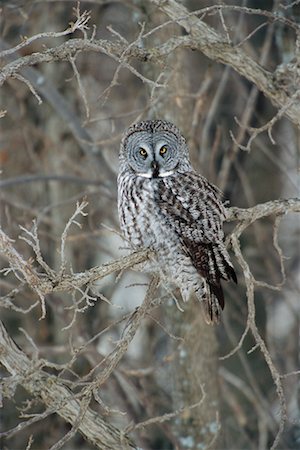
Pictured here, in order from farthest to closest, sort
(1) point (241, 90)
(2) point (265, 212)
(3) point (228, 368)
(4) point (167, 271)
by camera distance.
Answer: (3) point (228, 368), (1) point (241, 90), (4) point (167, 271), (2) point (265, 212)

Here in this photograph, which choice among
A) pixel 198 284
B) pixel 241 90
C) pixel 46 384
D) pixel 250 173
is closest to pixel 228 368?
pixel 250 173

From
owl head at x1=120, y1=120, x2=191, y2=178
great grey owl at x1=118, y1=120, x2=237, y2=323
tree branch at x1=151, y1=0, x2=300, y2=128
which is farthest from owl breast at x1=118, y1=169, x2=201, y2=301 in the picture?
tree branch at x1=151, y1=0, x2=300, y2=128

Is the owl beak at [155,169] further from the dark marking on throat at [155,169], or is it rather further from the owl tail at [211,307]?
the owl tail at [211,307]

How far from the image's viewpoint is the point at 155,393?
6.97m

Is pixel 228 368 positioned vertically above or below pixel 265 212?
below

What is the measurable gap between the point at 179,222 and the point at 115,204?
1781mm

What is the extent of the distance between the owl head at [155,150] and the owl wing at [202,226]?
22 cm

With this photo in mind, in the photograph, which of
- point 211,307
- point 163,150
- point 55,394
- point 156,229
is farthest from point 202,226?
point 55,394

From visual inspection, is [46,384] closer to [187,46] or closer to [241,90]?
[187,46]

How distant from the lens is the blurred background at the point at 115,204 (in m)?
5.62

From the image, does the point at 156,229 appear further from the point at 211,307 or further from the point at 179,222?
the point at 211,307

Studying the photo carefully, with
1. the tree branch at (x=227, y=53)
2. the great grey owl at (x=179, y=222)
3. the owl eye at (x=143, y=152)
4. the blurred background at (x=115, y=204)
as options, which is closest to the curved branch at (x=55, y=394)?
the great grey owl at (x=179, y=222)

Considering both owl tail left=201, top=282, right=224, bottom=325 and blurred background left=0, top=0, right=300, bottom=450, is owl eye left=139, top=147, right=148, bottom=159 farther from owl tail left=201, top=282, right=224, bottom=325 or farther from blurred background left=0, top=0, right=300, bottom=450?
owl tail left=201, top=282, right=224, bottom=325

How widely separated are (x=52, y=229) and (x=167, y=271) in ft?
10.0
